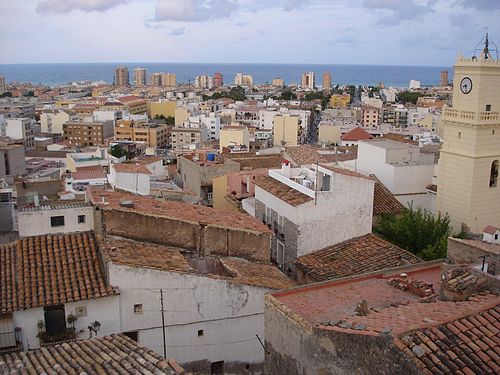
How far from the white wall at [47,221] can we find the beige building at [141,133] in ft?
213

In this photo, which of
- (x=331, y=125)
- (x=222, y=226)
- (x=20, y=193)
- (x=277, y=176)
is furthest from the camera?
(x=331, y=125)

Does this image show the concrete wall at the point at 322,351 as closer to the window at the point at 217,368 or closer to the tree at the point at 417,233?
the window at the point at 217,368

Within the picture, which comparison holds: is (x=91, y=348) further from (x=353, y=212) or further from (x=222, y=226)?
(x=353, y=212)

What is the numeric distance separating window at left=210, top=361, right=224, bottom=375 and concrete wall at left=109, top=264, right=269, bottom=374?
0.37 feet

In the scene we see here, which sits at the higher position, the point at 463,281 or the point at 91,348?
the point at 463,281

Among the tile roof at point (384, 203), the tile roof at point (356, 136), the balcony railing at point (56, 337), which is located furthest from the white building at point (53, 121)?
the balcony railing at point (56, 337)

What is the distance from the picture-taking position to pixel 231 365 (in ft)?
43.0

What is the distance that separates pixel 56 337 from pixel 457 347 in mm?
8209

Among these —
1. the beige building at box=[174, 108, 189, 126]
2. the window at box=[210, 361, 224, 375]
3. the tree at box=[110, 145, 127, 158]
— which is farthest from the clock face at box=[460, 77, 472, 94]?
the beige building at box=[174, 108, 189, 126]

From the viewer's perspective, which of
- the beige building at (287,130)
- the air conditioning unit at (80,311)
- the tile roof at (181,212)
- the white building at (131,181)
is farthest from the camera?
the beige building at (287,130)

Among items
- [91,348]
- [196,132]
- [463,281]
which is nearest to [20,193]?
[91,348]

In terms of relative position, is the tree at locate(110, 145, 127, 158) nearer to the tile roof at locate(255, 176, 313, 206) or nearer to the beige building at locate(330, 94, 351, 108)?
the tile roof at locate(255, 176, 313, 206)

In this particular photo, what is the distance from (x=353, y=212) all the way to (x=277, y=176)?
2.90 m

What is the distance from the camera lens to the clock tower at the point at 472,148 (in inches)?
845
